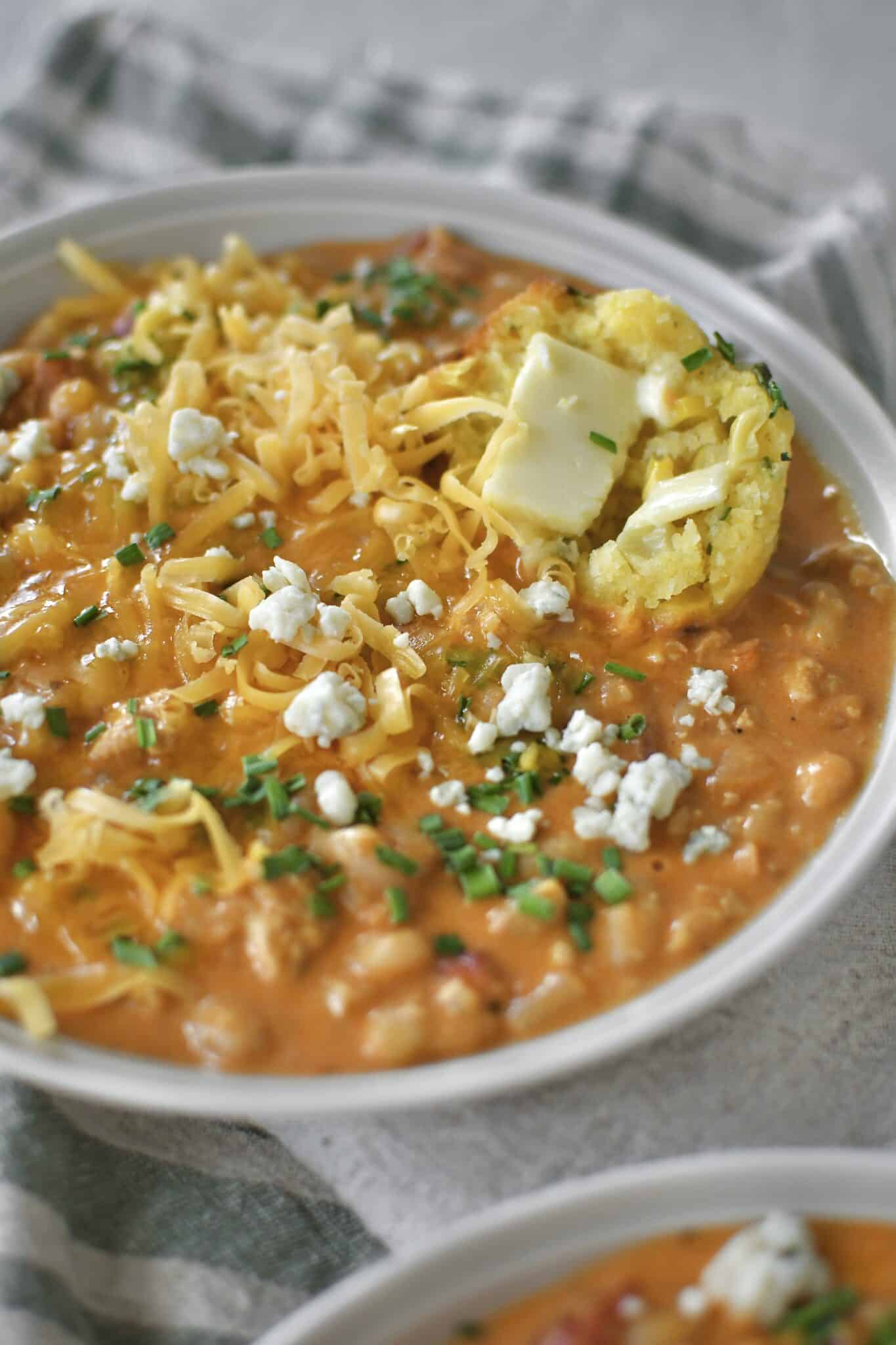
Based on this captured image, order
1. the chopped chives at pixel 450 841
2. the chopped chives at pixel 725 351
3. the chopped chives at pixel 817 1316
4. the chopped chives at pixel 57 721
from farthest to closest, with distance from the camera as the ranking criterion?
1. the chopped chives at pixel 725 351
2. the chopped chives at pixel 57 721
3. the chopped chives at pixel 450 841
4. the chopped chives at pixel 817 1316

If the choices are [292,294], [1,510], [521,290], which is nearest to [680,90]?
[521,290]

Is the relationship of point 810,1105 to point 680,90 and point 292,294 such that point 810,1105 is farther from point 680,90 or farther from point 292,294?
point 680,90

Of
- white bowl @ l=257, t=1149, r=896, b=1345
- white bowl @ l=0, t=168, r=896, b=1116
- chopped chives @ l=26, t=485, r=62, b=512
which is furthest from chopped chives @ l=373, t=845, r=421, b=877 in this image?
chopped chives @ l=26, t=485, r=62, b=512

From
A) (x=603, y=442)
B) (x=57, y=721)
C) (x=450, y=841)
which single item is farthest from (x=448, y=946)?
(x=603, y=442)

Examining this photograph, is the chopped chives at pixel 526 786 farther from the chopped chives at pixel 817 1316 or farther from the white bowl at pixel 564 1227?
the chopped chives at pixel 817 1316

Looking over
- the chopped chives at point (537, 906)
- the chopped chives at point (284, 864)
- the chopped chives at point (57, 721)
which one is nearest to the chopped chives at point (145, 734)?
the chopped chives at point (57, 721)
